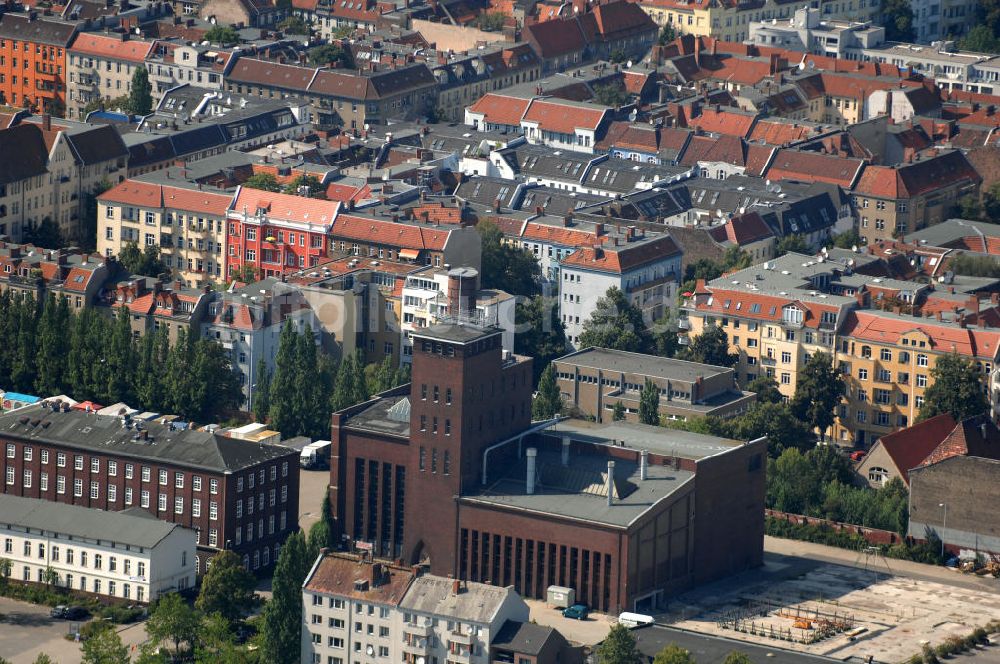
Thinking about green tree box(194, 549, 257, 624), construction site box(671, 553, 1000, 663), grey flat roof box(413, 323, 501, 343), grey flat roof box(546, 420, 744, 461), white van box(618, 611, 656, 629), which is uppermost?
grey flat roof box(413, 323, 501, 343)

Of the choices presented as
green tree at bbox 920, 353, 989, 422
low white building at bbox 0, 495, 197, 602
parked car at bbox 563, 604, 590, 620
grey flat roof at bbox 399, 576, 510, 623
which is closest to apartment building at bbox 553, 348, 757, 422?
green tree at bbox 920, 353, 989, 422

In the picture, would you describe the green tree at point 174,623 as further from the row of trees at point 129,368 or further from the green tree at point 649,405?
the green tree at point 649,405

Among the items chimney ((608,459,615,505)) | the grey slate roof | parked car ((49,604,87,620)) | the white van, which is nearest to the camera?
the white van

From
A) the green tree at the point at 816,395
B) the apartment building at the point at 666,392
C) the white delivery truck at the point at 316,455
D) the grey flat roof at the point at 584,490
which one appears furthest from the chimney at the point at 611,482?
the green tree at the point at 816,395

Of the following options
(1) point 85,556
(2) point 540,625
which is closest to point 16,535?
(1) point 85,556

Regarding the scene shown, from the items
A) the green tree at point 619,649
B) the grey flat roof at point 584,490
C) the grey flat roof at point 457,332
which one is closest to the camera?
the green tree at point 619,649

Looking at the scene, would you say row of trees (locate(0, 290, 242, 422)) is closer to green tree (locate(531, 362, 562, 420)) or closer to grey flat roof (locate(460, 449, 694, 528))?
green tree (locate(531, 362, 562, 420))

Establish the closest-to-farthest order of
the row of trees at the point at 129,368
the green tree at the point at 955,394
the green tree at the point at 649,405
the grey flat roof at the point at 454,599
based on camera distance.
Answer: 1. the grey flat roof at the point at 454,599
2. the green tree at the point at 649,405
3. the green tree at the point at 955,394
4. the row of trees at the point at 129,368
